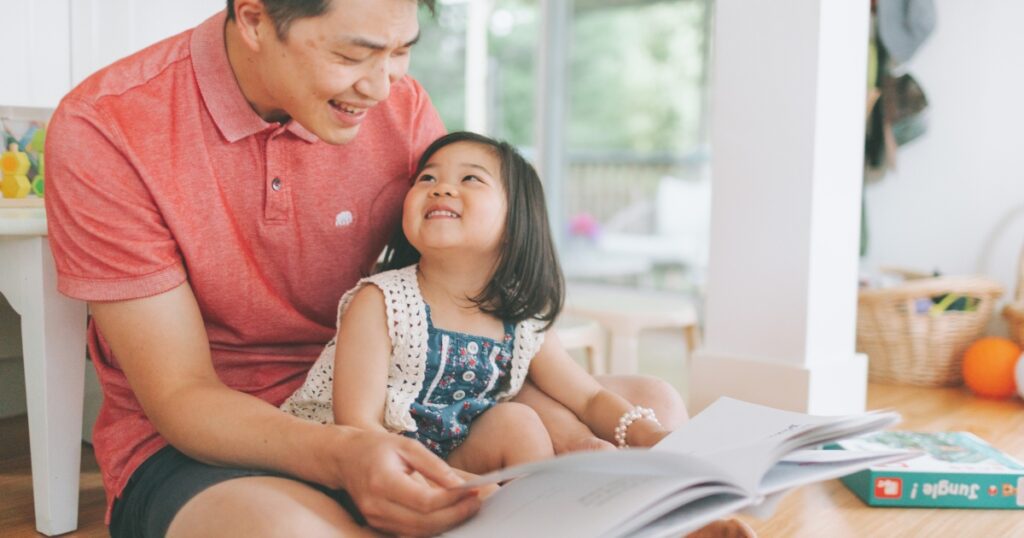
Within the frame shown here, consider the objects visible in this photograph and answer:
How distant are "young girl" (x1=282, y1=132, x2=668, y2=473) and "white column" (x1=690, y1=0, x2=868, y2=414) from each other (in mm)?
921

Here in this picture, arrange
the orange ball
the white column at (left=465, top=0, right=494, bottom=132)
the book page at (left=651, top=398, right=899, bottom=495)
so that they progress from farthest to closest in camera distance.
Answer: the white column at (left=465, top=0, right=494, bottom=132) → the orange ball → the book page at (left=651, top=398, right=899, bottom=495)

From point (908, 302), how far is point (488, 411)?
1.89m

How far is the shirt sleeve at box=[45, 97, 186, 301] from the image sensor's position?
109 cm

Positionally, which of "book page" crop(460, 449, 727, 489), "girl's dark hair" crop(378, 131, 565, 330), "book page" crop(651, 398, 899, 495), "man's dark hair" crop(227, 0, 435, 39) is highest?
"man's dark hair" crop(227, 0, 435, 39)

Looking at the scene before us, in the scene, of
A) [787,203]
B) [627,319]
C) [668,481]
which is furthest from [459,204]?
[627,319]

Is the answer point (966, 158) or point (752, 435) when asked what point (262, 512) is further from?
point (966, 158)

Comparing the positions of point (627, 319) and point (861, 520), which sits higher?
point (627, 319)

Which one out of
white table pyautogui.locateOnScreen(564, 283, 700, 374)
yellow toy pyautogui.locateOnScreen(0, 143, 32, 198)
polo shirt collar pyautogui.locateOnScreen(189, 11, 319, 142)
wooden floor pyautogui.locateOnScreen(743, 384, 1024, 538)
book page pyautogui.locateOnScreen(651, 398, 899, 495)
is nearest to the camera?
book page pyautogui.locateOnScreen(651, 398, 899, 495)

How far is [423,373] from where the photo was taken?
125 cm

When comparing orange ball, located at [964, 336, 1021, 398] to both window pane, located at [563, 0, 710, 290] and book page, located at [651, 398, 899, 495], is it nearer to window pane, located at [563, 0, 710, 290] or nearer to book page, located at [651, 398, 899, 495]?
window pane, located at [563, 0, 710, 290]

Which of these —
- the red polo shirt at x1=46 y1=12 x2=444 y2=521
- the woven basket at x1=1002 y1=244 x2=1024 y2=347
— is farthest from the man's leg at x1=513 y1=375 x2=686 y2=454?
the woven basket at x1=1002 y1=244 x2=1024 y2=347

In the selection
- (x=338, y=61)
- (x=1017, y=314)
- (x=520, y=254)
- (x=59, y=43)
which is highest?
(x=59, y=43)

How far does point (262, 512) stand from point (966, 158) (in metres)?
2.85

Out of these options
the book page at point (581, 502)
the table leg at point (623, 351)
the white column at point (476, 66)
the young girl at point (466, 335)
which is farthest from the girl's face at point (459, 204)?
the white column at point (476, 66)
